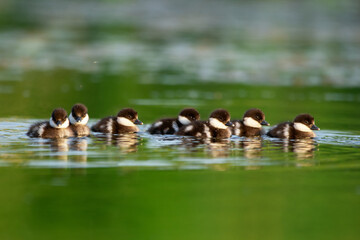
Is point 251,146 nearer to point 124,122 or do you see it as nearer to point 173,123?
point 173,123

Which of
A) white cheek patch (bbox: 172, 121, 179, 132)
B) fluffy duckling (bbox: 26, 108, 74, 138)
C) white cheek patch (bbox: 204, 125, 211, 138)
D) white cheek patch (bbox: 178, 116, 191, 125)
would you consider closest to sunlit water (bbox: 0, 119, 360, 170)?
fluffy duckling (bbox: 26, 108, 74, 138)

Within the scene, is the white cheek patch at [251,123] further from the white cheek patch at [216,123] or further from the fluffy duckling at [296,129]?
the white cheek patch at [216,123]

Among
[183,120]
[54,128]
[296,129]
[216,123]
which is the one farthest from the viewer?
[183,120]

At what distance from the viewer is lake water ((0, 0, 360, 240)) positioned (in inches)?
241

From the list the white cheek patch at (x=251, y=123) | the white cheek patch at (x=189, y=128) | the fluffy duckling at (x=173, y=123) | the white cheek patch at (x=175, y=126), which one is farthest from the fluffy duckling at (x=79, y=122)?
the white cheek patch at (x=251, y=123)

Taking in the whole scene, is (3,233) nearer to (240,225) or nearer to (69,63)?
(240,225)

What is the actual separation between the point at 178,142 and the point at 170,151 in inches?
30.1

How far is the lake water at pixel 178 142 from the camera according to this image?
241 inches

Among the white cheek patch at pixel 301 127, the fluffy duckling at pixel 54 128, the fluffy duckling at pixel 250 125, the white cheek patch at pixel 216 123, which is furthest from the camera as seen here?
the fluffy duckling at pixel 250 125

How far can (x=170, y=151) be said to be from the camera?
28.8 feet

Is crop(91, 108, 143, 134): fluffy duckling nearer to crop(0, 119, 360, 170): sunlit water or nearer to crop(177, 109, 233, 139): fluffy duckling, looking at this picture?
crop(0, 119, 360, 170): sunlit water

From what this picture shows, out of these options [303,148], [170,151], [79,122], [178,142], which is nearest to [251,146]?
[303,148]

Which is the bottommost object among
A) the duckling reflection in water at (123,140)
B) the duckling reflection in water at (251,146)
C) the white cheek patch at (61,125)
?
the duckling reflection in water at (251,146)

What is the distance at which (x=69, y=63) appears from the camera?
19531mm
